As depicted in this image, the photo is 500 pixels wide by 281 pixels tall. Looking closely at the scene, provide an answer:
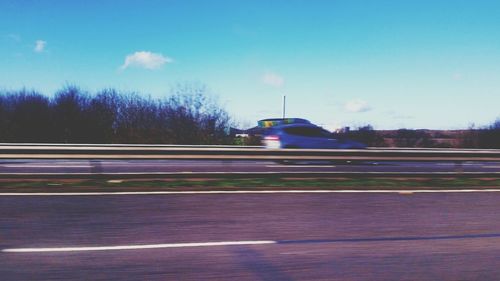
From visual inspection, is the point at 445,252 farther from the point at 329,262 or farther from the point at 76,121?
the point at 76,121

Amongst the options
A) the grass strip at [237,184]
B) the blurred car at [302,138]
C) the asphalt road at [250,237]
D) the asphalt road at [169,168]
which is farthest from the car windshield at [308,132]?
the asphalt road at [250,237]

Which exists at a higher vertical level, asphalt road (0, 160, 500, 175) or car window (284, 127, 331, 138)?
car window (284, 127, 331, 138)

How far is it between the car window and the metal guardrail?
5187 millimetres

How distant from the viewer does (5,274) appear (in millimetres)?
3520

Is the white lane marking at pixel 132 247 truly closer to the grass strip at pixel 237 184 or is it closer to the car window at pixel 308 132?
the grass strip at pixel 237 184

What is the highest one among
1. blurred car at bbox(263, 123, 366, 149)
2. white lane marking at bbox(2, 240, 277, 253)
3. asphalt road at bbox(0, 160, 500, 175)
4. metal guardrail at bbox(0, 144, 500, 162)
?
blurred car at bbox(263, 123, 366, 149)

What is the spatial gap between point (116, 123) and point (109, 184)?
3475 centimetres

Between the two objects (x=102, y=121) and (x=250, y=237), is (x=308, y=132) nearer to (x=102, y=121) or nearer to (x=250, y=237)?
(x=250, y=237)

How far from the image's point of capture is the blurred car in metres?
16.2

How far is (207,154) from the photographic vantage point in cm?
1035

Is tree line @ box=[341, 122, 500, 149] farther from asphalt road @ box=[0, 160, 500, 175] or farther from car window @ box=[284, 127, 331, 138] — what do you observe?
asphalt road @ box=[0, 160, 500, 175]

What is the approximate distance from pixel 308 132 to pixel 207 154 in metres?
7.27

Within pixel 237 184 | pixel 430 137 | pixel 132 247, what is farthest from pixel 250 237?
pixel 430 137

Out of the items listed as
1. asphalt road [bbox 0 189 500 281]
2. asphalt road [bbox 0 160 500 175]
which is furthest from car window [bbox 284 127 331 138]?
asphalt road [bbox 0 189 500 281]
